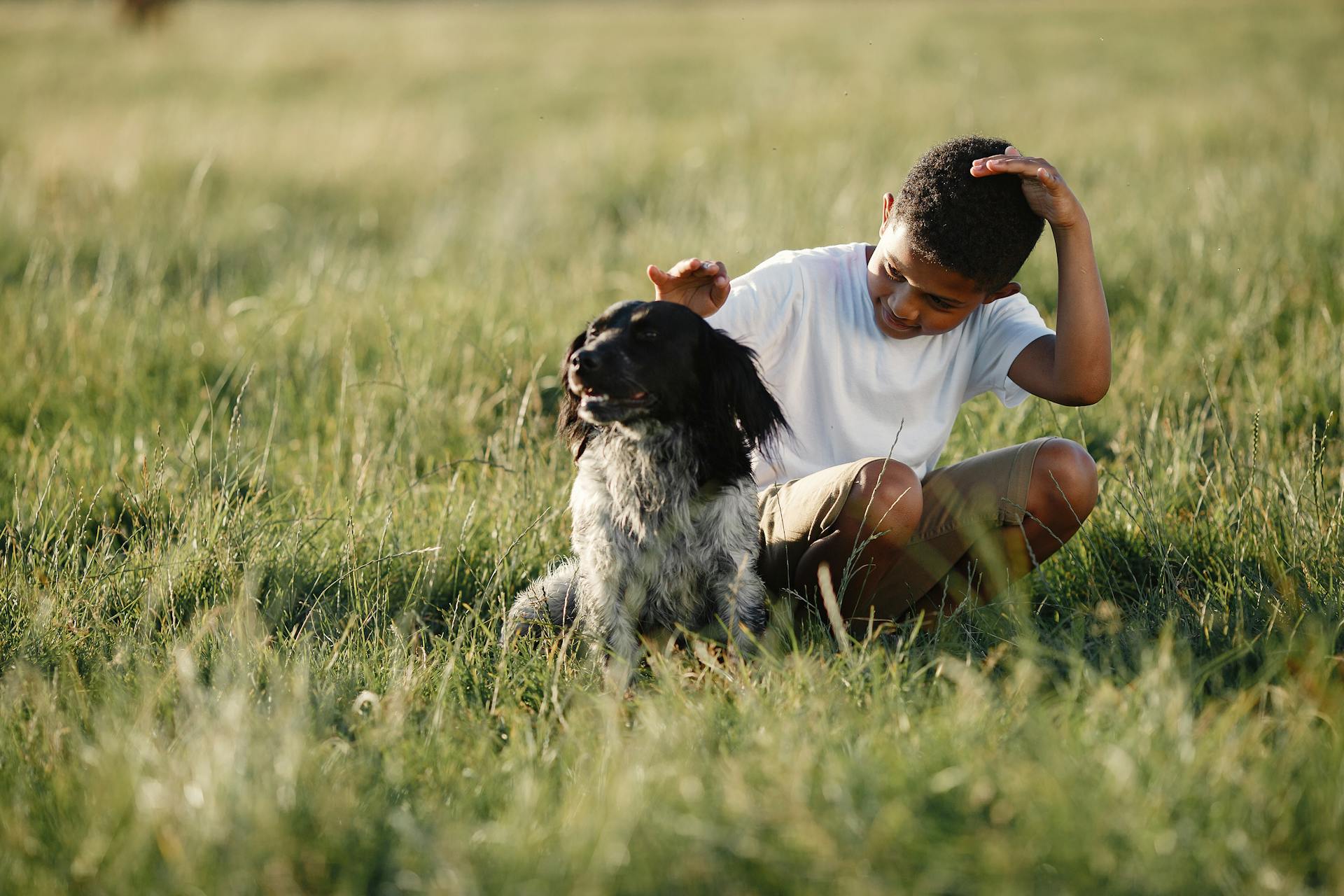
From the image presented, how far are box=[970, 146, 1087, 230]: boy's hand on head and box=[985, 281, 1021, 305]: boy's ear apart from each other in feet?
0.66

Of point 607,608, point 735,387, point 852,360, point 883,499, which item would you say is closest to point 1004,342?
point 852,360

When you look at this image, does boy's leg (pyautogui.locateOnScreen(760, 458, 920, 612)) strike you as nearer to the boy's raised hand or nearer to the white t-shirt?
the white t-shirt

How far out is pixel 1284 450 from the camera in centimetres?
360

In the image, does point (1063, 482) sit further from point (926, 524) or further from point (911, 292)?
point (911, 292)

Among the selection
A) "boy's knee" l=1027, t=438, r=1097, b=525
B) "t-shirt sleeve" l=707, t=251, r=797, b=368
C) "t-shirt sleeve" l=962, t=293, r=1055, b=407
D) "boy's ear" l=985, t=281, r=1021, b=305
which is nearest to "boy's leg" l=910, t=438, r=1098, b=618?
"boy's knee" l=1027, t=438, r=1097, b=525

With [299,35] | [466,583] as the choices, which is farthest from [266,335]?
[299,35]

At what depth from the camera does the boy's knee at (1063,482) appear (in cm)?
296

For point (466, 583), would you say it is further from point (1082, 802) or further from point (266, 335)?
point (266, 335)

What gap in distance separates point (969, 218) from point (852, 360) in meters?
0.56

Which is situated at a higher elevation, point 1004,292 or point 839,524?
point 1004,292

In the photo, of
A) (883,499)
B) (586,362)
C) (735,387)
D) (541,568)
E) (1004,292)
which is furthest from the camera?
(541,568)

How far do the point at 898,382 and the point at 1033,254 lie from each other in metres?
3.20

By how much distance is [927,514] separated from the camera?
10.5ft

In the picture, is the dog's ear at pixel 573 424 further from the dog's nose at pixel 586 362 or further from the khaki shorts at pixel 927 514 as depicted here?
the khaki shorts at pixel 927 514
